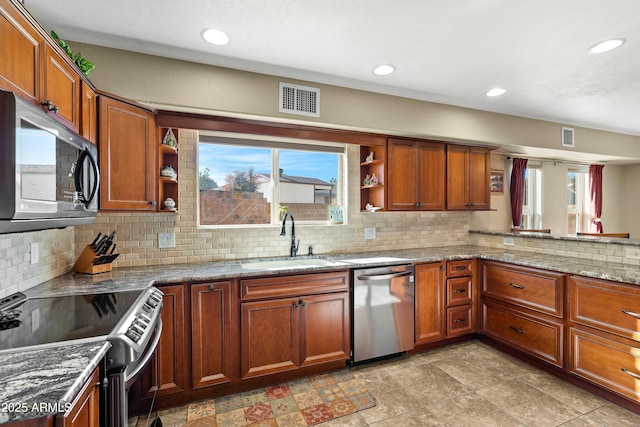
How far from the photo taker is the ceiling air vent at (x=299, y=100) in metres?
2.55

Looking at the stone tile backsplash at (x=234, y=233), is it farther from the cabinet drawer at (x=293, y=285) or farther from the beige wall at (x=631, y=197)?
the beige wall at (x=631, y=197)

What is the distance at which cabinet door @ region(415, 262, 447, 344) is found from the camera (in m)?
2.88

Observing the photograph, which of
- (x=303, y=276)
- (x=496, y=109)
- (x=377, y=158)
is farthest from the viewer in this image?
(x=496, y=109)

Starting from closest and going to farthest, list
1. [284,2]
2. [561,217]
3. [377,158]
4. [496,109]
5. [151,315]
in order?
[151,315] → [284,2] → [377,158] → [496,109] → [561,217]

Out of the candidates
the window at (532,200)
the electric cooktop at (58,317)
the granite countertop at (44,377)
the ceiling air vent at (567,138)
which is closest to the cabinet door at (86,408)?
the granite countertop at (44,377)

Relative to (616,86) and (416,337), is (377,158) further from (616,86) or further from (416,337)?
(616,86)

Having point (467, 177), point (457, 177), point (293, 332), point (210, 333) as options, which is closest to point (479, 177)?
point (467, 177)

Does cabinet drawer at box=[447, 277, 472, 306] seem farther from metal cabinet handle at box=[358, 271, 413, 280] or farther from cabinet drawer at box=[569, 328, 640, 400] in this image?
cabinet drawer at box=[569, 328, 640, 400]

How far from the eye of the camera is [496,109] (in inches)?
136

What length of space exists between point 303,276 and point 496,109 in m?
2.94

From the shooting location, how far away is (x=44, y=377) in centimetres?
87

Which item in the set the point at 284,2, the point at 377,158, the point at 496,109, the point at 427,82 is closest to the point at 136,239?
the point at 284,2

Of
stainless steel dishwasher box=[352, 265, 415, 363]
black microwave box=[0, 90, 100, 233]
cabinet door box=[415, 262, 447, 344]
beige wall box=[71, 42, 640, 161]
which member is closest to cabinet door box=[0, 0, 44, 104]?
black microwave box=[0, 90, 100, 233]

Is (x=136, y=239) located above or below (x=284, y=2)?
below
